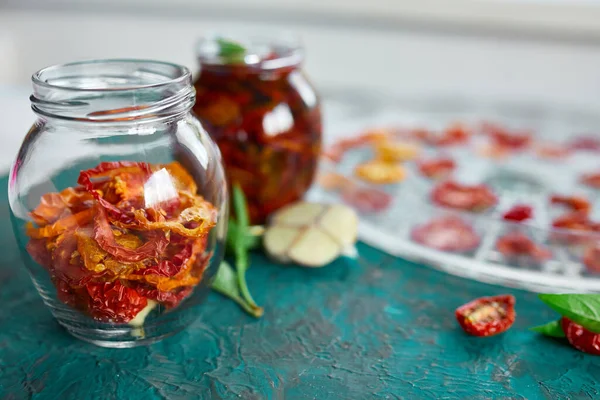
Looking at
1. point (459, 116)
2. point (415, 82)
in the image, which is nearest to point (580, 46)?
point (415, 82)

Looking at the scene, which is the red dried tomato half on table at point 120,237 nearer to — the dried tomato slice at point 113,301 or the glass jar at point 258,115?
the dried tomato slice at point 113,301

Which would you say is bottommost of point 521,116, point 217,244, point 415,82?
point 415,82

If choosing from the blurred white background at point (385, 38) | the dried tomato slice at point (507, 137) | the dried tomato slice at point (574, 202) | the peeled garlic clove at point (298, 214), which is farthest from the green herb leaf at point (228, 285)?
the blurred white background at point (385, 38)

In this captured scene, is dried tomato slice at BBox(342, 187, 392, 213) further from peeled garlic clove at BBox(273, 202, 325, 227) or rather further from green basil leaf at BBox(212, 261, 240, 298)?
green basil leaf at BBox(212, 261, 240, 298)

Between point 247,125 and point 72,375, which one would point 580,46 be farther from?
point 72,375

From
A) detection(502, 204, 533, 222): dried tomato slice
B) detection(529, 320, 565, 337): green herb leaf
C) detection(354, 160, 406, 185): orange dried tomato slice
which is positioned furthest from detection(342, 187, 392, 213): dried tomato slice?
detection(529, 320, 565, 337): green herb leaf

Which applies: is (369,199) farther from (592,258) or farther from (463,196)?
(592,258)
